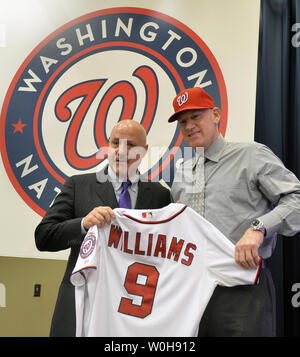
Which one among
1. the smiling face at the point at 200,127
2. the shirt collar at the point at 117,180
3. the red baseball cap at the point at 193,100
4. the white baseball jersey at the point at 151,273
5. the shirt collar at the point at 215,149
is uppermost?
the red baseball cap at the point at 193,100

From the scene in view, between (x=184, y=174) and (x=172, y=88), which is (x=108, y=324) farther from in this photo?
(x=172, y=88)

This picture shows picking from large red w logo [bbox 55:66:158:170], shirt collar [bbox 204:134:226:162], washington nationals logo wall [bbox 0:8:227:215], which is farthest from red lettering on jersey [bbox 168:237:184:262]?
large red w logo [bbox 55:66:158:170]

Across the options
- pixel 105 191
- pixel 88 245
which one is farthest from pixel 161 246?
pixel 105 191

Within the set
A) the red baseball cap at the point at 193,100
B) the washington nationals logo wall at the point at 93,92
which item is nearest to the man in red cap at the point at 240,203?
the red baseball cap at the point at 193,100

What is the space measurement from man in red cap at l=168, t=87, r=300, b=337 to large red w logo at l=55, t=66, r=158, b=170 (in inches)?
31.0

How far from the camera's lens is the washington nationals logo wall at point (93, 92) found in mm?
2529

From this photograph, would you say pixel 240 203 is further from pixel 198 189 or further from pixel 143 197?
pixel 143 197

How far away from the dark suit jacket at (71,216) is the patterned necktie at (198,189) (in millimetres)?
215

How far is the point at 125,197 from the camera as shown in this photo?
5.90ft

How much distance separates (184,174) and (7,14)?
2.12 metres

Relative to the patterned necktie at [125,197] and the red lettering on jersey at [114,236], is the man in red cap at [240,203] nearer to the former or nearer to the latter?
the patterned necktie at [125,197]

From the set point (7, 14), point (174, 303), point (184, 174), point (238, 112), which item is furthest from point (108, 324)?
point (7, 14)

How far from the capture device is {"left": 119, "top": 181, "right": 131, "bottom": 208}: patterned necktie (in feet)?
5.82

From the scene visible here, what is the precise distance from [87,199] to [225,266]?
0.76 meters
